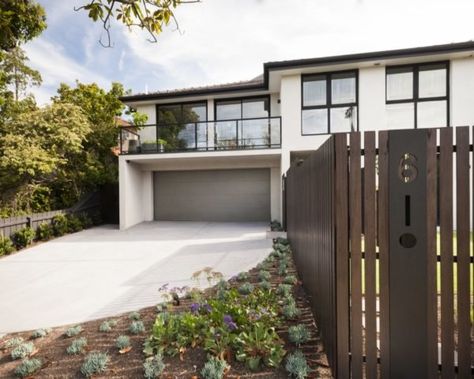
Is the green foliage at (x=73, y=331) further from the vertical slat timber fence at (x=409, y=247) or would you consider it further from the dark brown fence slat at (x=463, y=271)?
the dark brown fence slat at (x=463, y=271)

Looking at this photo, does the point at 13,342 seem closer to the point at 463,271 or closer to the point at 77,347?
the point at 77,347

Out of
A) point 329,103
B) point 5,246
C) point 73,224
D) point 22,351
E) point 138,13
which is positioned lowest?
point 22,351

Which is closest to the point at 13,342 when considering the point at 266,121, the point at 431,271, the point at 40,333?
the point at 40,333

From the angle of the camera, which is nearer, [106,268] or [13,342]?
[13,342]

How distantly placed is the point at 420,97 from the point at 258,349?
11082 millimetres

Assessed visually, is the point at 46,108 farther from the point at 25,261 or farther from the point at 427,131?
the point at 427,131

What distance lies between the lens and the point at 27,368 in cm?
267

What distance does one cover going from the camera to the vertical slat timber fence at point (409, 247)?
7.00ft

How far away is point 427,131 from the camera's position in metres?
2.12

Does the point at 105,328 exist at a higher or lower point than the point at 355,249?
lower

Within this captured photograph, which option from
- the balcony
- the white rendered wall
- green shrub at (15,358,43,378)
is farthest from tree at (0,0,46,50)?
the white rendered wall

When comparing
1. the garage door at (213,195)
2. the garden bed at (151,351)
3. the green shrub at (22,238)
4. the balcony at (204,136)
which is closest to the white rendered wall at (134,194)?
the garage door at (213,195)

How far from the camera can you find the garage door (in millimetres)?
13312

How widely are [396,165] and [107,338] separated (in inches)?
139
